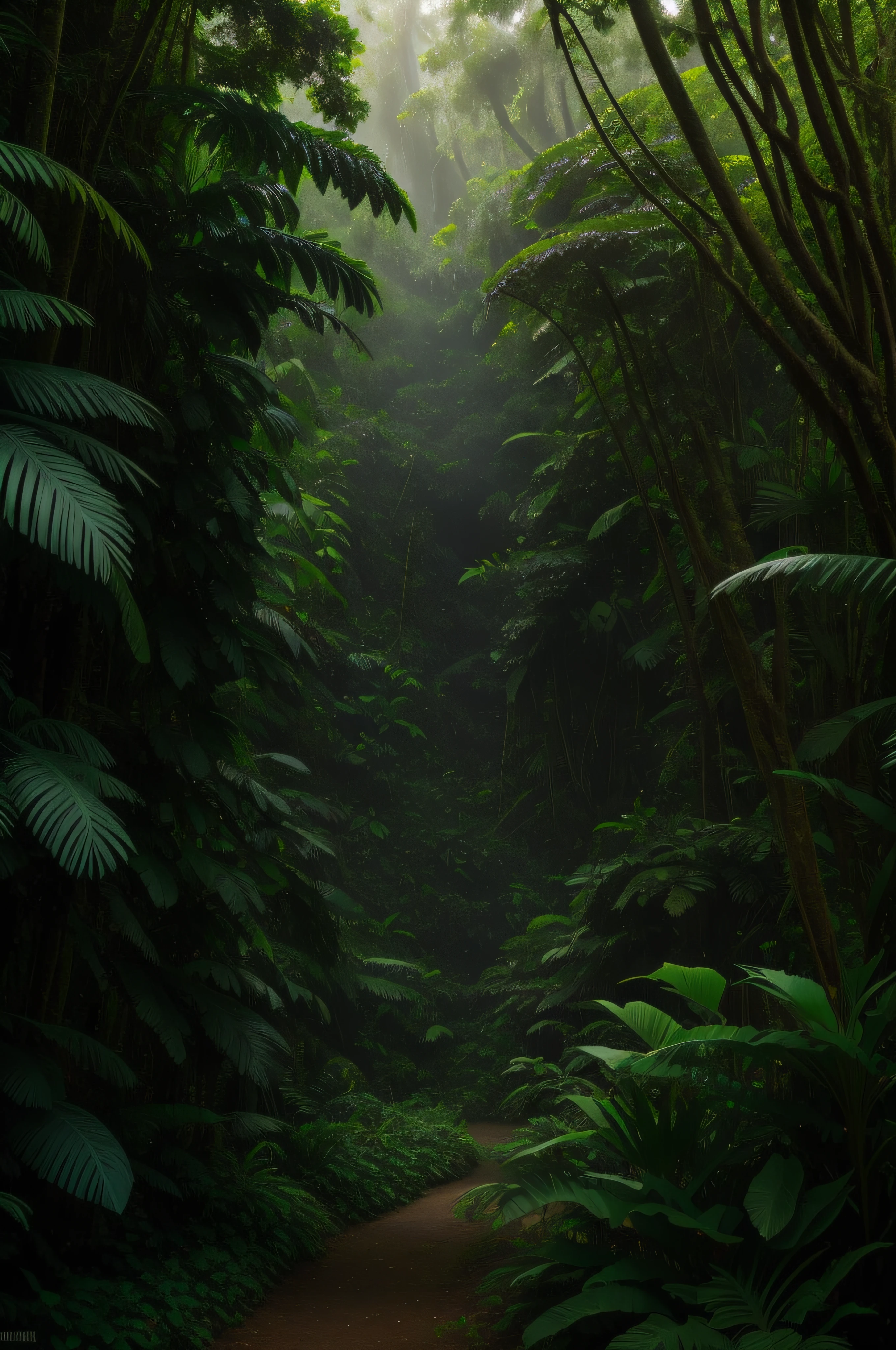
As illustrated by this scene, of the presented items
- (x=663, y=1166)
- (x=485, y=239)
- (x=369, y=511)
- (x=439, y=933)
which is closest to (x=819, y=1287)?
(x=663, y=1166)

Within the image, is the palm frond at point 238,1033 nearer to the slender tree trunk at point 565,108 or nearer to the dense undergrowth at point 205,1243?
the dense undergrowth at point 205,1243

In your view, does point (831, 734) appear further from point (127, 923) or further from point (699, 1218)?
point (127, 923)

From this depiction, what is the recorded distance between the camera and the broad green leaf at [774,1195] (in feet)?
7.89

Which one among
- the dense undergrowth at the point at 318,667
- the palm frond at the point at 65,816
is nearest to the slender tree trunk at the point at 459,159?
the dense undergrowth at the point at 318,667

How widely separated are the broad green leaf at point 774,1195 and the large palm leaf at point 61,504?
8.34ft

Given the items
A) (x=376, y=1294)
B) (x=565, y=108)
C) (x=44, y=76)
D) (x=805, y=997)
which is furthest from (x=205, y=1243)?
(x=565, y=108)

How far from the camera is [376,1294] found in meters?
4.01

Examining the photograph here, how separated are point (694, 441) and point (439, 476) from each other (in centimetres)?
1052

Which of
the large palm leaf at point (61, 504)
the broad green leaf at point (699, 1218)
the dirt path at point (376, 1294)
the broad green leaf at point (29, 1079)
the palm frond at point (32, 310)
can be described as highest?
the palm frond at point (32, 310)

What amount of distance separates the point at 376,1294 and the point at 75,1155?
2.16 metres

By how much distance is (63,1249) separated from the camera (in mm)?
3229

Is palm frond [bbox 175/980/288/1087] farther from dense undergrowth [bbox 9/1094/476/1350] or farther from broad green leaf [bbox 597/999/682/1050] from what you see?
broad green leaf [bbox 597/999/682/1050]

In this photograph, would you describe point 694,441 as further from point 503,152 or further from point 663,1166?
point 503,152

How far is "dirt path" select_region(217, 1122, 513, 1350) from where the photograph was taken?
→ 342 centimetres
